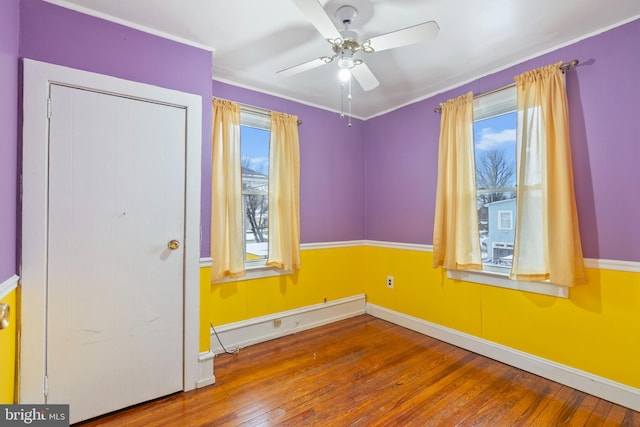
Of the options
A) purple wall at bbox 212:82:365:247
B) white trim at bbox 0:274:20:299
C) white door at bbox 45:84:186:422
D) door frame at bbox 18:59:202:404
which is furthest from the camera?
purple wall at bbox 212:82:365:247

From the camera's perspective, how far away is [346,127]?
3.60 metres

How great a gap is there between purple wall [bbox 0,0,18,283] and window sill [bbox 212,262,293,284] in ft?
4.74

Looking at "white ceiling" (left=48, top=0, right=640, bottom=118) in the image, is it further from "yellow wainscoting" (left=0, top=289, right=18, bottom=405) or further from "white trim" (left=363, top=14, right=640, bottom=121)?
"yellow wainscoting" (left=0, top=289, right=18, bottom=405)

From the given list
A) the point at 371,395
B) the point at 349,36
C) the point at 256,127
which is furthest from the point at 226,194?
the point at 371,395

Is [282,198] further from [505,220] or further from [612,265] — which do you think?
[612,265]

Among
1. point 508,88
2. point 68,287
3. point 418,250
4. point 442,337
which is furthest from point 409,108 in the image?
point 68,287

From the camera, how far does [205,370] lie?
211 centimetres

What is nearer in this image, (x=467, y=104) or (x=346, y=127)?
(x=467, y=104)

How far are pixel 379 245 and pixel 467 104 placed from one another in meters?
1.78

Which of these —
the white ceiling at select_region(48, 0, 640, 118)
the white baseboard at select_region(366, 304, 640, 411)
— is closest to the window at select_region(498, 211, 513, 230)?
the white baseboard at select_region(366, 304, 640, 411)

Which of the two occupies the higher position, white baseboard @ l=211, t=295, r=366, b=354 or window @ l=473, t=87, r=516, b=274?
window @ l=473, t=87, r=516, b=274

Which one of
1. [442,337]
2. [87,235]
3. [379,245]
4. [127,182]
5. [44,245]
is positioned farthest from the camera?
[379,245]

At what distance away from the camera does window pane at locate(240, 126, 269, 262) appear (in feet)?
9.46

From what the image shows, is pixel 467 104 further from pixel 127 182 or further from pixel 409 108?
pixel 127 182
